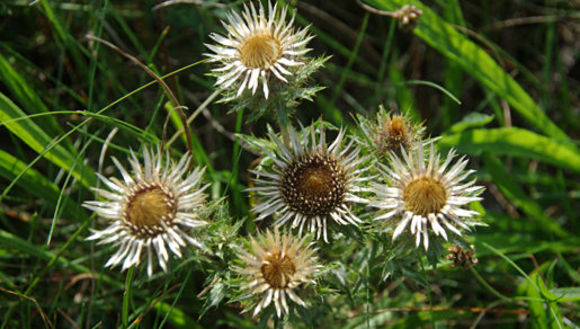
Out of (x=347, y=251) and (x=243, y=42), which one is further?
(x=347, y=251)

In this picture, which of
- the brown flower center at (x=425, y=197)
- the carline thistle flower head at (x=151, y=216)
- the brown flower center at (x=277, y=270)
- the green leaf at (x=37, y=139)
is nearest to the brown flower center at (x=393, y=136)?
the brown flower center at (x=425, y=197)

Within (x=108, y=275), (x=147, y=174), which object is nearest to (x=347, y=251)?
(x=147, y=174)

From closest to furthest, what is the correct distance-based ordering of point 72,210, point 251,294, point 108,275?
1. point 251,294
2. point 72,210
3. point 108,275

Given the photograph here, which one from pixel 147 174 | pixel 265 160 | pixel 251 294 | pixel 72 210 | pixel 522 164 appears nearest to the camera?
pixel 251 294

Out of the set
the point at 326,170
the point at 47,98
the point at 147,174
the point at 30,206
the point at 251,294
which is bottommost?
the point at 251,294

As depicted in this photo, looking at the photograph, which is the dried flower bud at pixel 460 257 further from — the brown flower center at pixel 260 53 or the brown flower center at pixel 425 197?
the brown flower center at pixel 260 53

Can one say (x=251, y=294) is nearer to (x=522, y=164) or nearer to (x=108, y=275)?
(x=108, y=275)

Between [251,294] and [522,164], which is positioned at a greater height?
[522,164]
